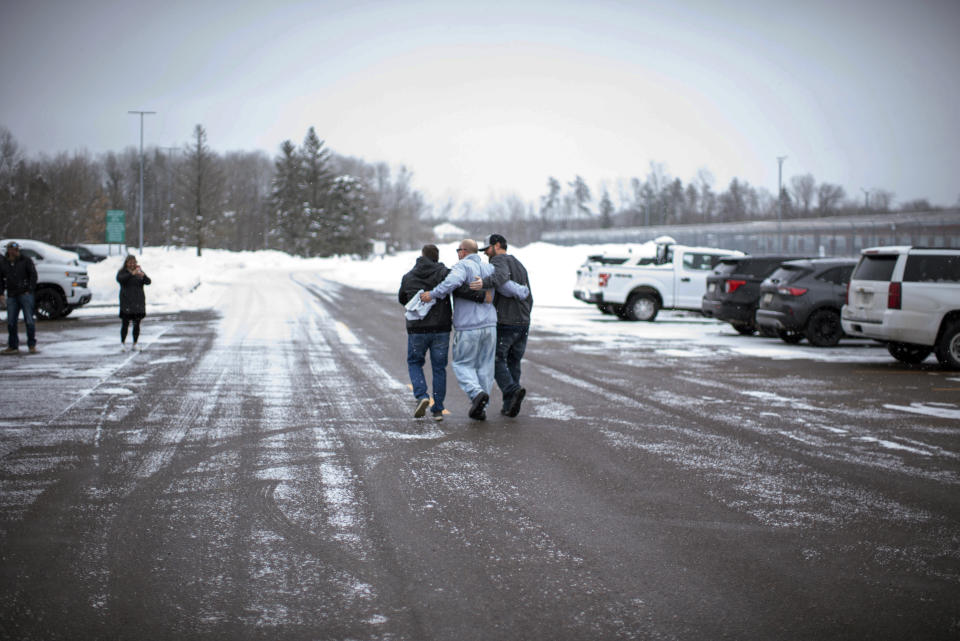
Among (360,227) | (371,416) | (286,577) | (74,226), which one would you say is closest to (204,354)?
(371,416)

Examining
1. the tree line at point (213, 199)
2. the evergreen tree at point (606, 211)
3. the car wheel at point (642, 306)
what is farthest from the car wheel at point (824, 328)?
the evergreen tree at point (606, 211)

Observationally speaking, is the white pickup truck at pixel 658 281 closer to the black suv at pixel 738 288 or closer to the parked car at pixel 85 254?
the black suv at pixel 738 288

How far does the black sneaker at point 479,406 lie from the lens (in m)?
8.94

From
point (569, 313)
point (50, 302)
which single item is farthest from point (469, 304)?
point (569, 313)

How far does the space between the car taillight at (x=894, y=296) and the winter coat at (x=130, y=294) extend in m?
12.4

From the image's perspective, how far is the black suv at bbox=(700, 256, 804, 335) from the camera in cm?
1883

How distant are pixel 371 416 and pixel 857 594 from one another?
5785 millimetres

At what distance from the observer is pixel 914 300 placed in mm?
13492

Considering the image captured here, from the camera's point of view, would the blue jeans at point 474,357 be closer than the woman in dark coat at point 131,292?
Yes

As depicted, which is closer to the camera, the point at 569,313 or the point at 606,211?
the point at 569,313

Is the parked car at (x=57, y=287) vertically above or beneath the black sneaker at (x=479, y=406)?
above

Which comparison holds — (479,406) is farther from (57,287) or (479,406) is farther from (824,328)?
(57,287)

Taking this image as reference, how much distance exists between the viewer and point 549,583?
4.38 m

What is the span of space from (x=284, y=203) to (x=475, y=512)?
308ft
